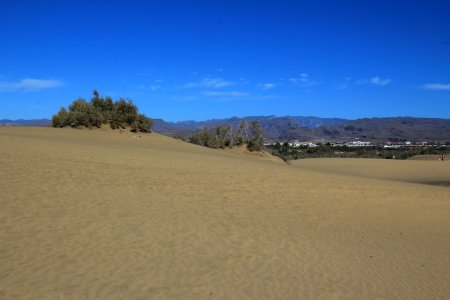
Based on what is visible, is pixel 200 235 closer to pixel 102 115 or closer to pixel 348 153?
pixel 102 115

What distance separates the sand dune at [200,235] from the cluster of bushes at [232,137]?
2956 centimetres

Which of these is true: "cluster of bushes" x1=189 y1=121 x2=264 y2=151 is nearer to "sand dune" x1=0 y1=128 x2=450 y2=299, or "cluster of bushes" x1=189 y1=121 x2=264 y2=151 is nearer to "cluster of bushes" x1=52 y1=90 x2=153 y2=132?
"cluster of bushes" x1=52 y1=90 x2=153 y2=132

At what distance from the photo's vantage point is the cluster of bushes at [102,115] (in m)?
31.1

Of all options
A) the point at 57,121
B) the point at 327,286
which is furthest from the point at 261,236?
the point at 57,121

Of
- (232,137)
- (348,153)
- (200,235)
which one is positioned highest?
(232,137)

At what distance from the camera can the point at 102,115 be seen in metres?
31.8

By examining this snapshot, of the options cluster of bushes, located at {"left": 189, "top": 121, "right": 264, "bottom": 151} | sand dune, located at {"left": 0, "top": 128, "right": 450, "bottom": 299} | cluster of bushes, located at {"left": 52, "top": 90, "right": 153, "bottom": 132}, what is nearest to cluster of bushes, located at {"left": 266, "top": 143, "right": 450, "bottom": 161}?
cluster of bushes, located at {"left": 189, "top": 121, "right": 264, "bottom": 151}

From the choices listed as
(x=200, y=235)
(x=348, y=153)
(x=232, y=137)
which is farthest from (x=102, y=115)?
(x=348, y=153)

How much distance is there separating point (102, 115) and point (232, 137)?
781 inches

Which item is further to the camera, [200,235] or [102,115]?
[102,115]

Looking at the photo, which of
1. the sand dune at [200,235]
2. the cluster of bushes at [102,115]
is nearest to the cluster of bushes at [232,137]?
the cluster of bushes at [102,115]

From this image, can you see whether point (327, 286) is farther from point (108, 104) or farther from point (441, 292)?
point (108, 104)

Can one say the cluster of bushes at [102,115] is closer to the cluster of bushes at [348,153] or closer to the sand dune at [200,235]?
the sand dune at [200,235]

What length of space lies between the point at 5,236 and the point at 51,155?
9.35 meters
